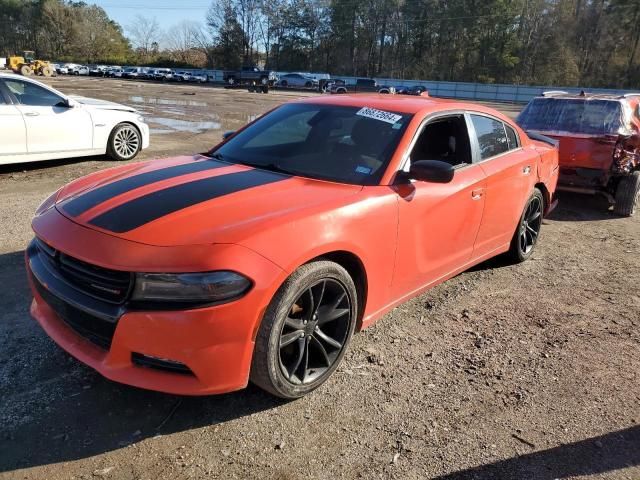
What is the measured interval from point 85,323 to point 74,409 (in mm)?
534

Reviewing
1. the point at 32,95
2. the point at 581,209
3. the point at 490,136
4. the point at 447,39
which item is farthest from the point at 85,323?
the point at 447,39

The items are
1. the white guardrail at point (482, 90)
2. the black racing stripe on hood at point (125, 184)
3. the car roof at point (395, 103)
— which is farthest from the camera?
the white guardrail at point (482, 90)

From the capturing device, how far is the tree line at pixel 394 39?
63250 millimetres

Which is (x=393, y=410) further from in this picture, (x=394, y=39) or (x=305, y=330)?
(x=394, y=39)

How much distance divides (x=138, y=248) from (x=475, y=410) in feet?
6.90

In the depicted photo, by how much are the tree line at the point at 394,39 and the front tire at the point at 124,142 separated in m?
65.9

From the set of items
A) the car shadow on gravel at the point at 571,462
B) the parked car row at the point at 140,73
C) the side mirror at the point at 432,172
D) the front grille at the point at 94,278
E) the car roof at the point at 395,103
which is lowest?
the car shadow on gravel at the point at 571,462

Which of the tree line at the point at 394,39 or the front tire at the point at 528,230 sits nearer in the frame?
the front tire at the point at 528,230

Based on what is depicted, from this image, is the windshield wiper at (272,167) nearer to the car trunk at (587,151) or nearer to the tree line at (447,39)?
the car trunk at (587,151)

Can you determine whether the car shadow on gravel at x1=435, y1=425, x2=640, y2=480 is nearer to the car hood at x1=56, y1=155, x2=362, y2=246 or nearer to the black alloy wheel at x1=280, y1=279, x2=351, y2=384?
the black alloy wheel at x1=280, y1=279, x2=351, y2=384

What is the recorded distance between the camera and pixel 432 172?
322cm

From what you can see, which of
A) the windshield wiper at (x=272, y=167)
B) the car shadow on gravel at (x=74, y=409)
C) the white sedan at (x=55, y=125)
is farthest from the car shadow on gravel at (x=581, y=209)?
the white sedan at (x=55, y=125)

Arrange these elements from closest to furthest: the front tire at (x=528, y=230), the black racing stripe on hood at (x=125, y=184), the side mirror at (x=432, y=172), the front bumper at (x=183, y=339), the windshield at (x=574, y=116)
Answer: the front bumper at (x=183, y=339) → the black racing stripe on hood at (x=125, y=184) → the side mirror at (x=432, y=172) → the front tire at (x=528, y=230) → the windshield at (x=574, y=116)

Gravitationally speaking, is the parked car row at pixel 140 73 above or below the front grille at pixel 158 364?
above
